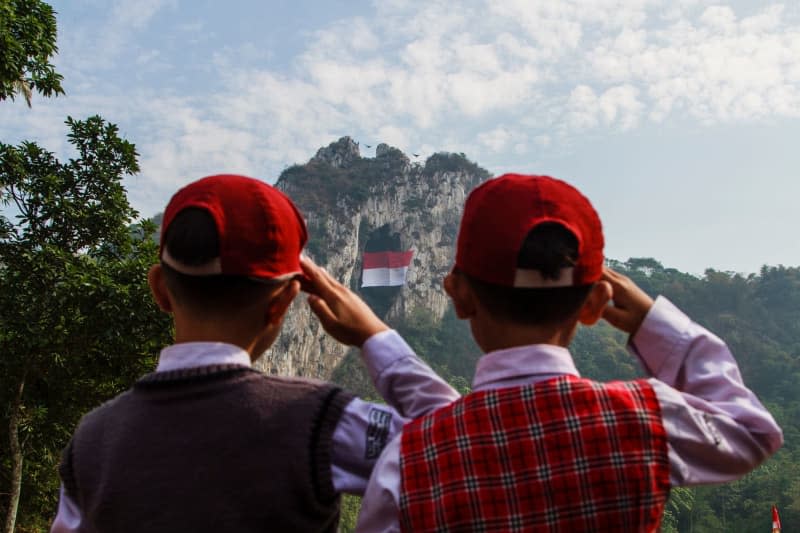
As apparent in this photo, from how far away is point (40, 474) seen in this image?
8.45m

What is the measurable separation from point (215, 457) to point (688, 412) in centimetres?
71

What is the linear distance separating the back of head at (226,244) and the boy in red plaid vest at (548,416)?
0.30 meters

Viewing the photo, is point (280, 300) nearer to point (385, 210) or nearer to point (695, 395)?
point (695, 395)

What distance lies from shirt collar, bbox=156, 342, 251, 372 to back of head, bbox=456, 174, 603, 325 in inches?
15.6

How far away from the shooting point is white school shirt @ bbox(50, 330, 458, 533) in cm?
101

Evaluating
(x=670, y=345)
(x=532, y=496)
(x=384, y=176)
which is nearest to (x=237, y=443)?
(x=532, y=496)

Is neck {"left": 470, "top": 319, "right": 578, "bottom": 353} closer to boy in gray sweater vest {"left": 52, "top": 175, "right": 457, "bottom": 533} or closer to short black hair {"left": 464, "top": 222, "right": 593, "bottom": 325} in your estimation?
short black hair {"left": 464, "top": 222, "right": 593, "bottom": 325}

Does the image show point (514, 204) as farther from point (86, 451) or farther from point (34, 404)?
point (34, 404)

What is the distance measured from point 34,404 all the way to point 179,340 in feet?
25.5

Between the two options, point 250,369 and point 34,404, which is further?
point 34,404

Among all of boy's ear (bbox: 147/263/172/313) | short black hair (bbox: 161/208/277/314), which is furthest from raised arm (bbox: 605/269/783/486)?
boy's ear (bbox: 147/263/172/313)

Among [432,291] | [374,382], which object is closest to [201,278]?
[374,382]

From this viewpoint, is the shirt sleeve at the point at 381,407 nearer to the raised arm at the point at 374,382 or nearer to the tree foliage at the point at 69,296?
the raised arm at the point at 374,382

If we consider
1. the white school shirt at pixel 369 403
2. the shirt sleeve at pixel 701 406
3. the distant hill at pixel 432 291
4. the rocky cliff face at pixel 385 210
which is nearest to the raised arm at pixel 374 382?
the white school shirt at pixel 369 403
